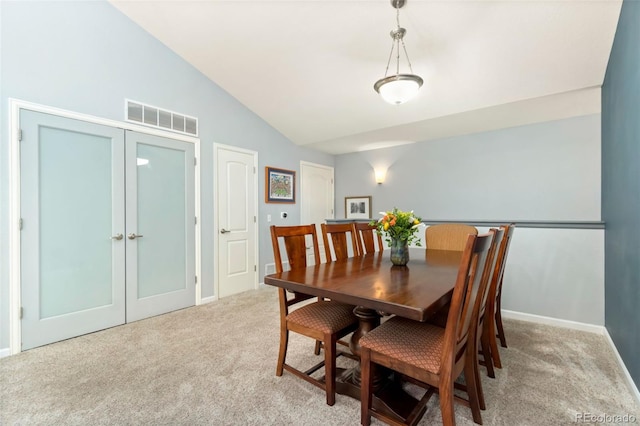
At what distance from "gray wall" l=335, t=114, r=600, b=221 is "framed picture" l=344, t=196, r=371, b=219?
155mm

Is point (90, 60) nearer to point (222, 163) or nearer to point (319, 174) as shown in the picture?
point (222, 163)

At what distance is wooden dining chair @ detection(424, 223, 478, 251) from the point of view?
2.80 metres

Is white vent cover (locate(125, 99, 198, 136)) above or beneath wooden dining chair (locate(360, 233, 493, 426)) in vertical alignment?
above

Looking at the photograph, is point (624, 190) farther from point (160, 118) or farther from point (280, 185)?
point (160, 118)

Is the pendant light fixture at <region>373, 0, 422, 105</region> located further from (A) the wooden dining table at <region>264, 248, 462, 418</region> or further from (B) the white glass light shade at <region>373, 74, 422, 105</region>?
(A) the wooden dining table at <region>264, 248, 462, 418</region>

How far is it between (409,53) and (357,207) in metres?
3.07

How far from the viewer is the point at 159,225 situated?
3227 millimetres

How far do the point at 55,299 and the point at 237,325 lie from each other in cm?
161

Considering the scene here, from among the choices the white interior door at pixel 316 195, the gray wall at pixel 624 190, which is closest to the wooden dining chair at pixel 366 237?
the gray wall at pixel 624 190

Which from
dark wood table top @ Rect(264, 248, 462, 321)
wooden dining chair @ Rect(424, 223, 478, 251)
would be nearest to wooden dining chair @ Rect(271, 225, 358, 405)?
dark wood table top @ Rect(264, 248, 462, 321)

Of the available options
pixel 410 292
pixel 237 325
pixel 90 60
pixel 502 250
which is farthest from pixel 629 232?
pixel 90 60

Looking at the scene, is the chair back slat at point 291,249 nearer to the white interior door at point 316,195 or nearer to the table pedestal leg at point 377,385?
the table pedestal leg at point 377,385

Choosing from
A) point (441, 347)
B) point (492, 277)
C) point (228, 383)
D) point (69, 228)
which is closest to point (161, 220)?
point (69, 228)

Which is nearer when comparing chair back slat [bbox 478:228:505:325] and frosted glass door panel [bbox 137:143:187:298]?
chair back slat [bbox 478:228:505:325]
